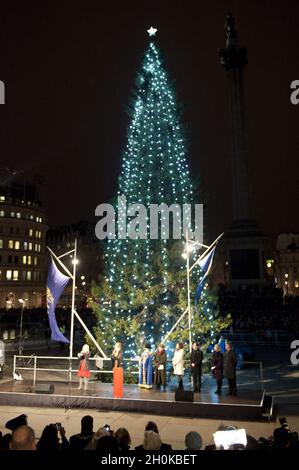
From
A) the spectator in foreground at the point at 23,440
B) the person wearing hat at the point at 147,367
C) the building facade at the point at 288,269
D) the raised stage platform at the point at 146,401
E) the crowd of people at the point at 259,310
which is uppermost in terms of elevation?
the building facade at the point at 288,269

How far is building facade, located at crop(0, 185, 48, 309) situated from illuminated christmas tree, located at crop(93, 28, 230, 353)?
69.4 meters

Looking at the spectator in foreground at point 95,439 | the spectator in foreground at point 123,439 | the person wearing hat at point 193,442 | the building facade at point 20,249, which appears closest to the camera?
the person wearing hat at point 193,442

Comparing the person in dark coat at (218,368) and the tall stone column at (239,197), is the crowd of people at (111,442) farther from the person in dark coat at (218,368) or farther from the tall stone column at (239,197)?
the tall stone column at (239,197)

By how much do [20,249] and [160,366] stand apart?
80.3 m

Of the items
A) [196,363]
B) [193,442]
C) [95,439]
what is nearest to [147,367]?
[196,363]

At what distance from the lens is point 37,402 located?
49.0 feet

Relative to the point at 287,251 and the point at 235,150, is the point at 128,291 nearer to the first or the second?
the point at 235,150

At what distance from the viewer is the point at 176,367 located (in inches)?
614

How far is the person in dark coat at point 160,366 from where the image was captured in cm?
1575

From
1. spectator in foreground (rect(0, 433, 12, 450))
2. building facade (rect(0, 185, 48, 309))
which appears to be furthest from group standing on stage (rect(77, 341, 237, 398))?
building facade (rect(0, 185, 48, 309))

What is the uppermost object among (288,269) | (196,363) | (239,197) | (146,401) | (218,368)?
(239,197)
